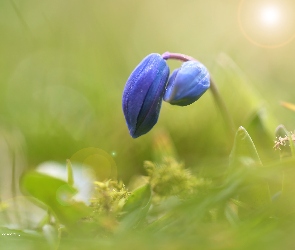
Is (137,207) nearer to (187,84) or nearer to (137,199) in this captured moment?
(137,199)

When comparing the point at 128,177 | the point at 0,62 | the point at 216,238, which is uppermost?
the point at 0,62

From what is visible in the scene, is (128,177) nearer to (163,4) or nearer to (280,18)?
(163,4)

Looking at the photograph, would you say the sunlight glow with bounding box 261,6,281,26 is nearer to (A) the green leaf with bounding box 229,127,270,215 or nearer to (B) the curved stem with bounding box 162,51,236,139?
(B) the curved stem with bounding box 162,51,236,139

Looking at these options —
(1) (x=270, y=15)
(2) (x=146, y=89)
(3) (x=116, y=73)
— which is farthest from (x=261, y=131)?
(1) (x=270, y=15)

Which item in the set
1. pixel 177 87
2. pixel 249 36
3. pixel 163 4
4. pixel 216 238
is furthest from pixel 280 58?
pixel 216 238

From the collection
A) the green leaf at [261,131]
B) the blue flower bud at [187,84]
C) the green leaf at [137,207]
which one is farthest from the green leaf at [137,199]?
the green leaf at [261,131]

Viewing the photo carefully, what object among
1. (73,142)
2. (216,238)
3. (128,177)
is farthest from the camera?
(73,142)
